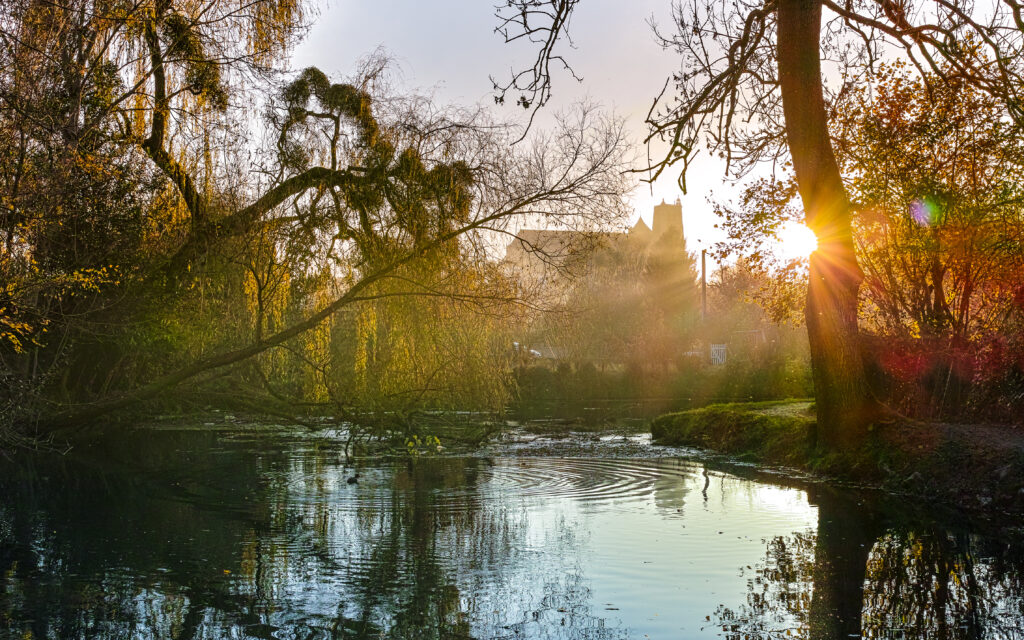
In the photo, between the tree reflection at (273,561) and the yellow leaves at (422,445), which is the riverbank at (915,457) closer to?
the tree reflection at (273,561)

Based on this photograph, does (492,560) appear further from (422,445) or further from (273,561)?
(422,445)

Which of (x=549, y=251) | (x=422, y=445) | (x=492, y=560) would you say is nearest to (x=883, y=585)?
(x=492, y=560)

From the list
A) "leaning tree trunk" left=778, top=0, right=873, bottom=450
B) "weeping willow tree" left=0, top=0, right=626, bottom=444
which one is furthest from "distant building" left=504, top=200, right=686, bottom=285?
"leaning tree trunk" left=778, top=0, right=873, bottom=450

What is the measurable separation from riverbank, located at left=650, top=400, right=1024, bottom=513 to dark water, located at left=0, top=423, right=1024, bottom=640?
573 mm

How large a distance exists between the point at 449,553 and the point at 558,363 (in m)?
25.0

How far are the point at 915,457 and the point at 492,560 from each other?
6.04m

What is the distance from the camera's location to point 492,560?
711 cm

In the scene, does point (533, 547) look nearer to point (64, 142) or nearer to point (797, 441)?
point (64, 142)

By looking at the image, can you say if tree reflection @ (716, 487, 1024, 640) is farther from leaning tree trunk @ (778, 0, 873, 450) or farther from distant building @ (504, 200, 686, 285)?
distant building @ (504, 200, 686, 285)

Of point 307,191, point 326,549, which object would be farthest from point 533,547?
point 307,191

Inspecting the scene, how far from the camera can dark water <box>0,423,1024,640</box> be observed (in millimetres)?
5387

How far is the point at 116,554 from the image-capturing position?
7363mm

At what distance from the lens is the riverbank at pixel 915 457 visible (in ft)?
Result: 29.9

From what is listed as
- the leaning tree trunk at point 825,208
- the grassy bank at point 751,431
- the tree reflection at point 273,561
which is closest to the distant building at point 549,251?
the leaning tree trunk at point 825,208
